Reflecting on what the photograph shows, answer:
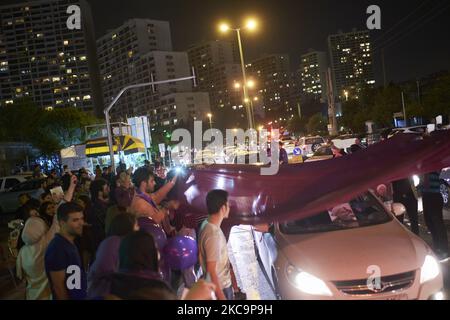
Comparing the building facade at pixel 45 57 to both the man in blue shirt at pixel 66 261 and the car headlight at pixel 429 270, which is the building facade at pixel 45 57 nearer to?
the man in blue shirt at pixel 66 261

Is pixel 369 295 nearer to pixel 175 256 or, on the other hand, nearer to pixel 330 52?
pixel 175 256

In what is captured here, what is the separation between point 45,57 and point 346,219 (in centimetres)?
14640

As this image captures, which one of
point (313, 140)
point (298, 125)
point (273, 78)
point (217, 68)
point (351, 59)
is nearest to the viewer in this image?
point (313, 140)

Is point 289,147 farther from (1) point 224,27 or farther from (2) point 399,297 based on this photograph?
(2) point 399,297

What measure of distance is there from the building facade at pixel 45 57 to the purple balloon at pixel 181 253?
13374cm

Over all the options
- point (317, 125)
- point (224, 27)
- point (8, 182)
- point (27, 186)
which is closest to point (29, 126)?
point (8, 182)

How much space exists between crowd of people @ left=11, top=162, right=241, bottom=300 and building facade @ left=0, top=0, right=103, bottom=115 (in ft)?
433

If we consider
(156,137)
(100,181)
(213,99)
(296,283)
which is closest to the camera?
(296,283)

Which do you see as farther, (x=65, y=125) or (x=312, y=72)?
(x=312, y=72)

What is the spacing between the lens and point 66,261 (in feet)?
13.8

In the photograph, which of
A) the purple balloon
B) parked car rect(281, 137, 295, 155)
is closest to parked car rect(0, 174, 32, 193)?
parked car rect(281, 137, 295, 155)
